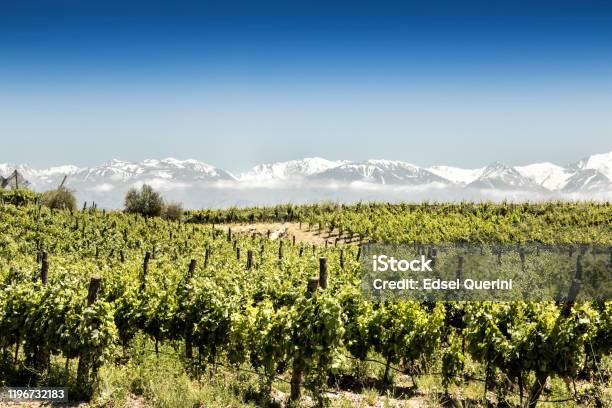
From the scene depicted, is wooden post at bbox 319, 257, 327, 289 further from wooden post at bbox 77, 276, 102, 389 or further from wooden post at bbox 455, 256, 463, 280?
wooden post at bbox 455, 256, 463, 280

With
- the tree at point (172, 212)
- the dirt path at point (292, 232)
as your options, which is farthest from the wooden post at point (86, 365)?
the tree at point (172, 212)

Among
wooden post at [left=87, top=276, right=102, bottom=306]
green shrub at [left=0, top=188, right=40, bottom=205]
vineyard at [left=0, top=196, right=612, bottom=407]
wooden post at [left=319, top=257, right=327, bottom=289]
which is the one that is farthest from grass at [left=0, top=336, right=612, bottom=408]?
green shrub at [left=0, top=188, right=40, bottom=205]

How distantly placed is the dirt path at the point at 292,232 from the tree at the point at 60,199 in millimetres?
18735

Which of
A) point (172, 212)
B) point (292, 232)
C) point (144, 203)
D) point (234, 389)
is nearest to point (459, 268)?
point (234, 389)

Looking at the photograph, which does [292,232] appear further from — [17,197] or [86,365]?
[86,365]

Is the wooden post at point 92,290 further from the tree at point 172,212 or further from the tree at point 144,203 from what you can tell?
the tree at point 172,212

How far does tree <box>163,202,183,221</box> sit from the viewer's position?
6580 centimetres

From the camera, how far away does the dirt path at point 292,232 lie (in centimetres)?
5209

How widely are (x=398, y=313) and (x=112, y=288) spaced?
8755 millimetres

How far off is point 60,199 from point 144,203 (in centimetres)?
987

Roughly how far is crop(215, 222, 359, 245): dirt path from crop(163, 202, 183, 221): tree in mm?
6635

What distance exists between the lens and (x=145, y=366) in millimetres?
12219

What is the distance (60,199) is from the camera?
58812 mm

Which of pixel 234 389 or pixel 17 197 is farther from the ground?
pixel 17 197
